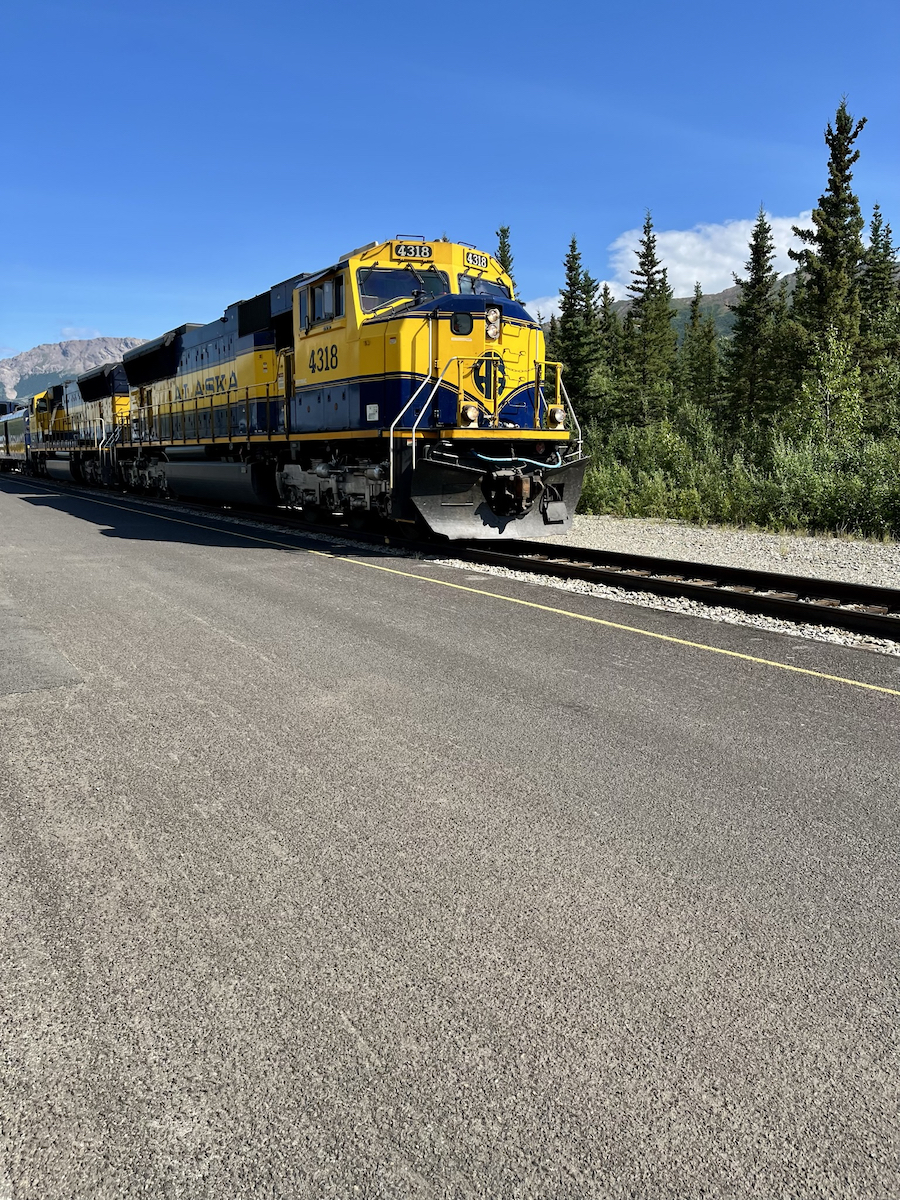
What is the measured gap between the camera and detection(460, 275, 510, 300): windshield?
1291 centimetres

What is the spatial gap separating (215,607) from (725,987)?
259 inches

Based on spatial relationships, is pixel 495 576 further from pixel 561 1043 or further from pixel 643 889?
pixel 561 1043

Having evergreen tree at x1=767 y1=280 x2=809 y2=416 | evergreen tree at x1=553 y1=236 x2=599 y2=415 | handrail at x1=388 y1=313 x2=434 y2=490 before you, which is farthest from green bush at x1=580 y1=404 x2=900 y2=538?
evergreen tree at x1=553 y1=236 x2=599 y2=415

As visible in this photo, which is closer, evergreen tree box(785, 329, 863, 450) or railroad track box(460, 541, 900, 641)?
railroad track box(460, 541, 900, 641)

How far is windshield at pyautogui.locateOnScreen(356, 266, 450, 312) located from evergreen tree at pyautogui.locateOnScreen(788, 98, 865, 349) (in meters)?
33.3

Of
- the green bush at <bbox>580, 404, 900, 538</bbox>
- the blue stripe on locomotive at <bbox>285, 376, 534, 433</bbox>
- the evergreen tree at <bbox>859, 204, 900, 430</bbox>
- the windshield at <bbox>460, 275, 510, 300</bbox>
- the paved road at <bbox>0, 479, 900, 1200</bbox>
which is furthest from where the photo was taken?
the evergreen tree at <bbox>859, 204, 900, 430</bbox>

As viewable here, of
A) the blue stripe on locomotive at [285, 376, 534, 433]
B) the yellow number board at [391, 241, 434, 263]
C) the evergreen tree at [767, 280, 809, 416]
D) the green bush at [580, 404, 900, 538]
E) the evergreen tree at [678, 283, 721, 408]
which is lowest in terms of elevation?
the green bush at [580, 404, 900, 538]

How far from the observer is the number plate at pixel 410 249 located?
12477 mm

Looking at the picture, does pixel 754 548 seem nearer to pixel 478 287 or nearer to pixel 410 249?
pixel 478 287

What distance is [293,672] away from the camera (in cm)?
588

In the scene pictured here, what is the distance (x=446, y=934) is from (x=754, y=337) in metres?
57.4

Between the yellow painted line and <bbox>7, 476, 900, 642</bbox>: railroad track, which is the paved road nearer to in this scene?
the yellow painted line

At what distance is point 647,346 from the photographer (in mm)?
59969

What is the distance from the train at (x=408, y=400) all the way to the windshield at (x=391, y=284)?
2cm
